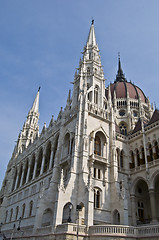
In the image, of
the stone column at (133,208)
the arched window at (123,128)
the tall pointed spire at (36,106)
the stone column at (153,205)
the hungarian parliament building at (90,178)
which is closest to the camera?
the hungarian parliament building at (90,178)

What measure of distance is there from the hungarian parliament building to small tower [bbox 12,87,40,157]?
1359 cm

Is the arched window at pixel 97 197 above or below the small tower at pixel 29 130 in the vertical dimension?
below

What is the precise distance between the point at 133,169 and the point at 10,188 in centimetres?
2933

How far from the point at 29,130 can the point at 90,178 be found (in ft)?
132

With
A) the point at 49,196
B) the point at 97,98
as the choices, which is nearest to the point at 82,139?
the point at 49,196

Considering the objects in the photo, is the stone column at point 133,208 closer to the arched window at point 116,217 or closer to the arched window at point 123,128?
the arched window at point 116,217

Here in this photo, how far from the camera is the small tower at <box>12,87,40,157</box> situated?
57.3m

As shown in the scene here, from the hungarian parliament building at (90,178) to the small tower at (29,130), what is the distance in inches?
535

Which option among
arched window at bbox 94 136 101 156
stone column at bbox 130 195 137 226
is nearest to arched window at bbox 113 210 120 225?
stone column at bbox 130 195 137 226

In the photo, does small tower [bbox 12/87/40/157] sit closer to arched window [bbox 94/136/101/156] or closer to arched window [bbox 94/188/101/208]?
arched window [bbox 94/136/101/156]

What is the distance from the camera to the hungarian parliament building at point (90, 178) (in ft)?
71.5

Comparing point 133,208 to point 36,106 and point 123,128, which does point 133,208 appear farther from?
point 36,106

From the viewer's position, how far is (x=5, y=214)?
144 ft

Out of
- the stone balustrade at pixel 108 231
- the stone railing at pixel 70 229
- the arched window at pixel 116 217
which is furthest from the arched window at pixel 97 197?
the stone railing at pixel 70 229
